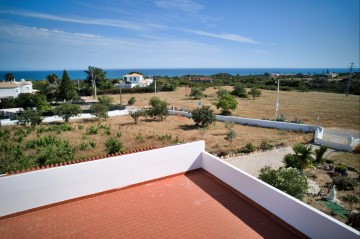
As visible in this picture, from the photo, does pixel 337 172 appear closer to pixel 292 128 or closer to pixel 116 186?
pixel 292 128

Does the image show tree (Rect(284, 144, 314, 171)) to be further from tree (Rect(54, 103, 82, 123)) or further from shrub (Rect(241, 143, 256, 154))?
tree (Rect(54, 103, 82, 123))

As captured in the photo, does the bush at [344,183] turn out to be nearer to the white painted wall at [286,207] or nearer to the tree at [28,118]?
the white painted wall at [286,207]

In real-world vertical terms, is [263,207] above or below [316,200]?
above

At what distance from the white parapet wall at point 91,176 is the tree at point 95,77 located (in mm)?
47769

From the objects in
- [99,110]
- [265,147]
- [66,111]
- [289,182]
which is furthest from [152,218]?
[66,111]

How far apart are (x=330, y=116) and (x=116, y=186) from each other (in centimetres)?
2932

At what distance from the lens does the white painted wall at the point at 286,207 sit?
4.80m

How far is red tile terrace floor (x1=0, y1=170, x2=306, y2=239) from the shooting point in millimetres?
5598

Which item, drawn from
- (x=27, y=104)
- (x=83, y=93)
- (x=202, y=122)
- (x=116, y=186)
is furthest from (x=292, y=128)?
(x=83, y=93)

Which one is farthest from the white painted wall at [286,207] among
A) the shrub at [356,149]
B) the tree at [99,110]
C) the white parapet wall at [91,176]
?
the tree at [99,110]

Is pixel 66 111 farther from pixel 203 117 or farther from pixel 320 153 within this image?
pixel 320 153

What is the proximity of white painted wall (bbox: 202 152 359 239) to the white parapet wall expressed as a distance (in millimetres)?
1414

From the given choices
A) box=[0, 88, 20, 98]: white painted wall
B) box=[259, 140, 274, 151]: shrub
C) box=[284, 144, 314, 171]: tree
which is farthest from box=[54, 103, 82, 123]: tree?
box=[0, 88, 20, 98]: white painted wall

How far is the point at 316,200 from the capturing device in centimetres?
1006
